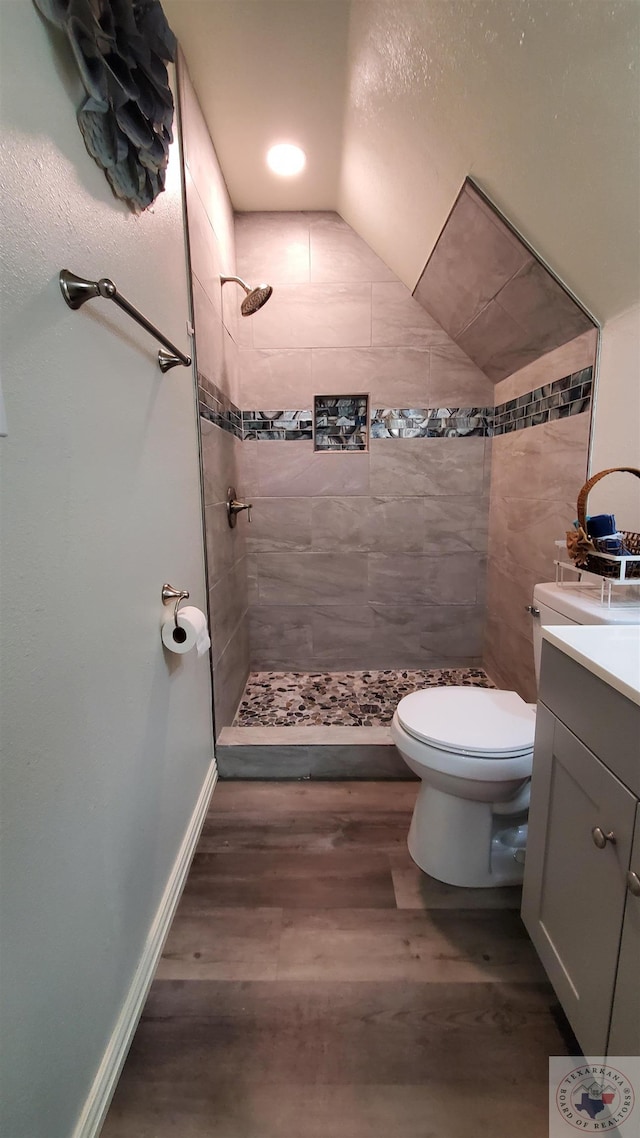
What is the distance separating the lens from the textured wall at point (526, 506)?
1.58m

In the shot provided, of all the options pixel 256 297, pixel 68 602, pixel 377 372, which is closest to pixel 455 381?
pixel 377 372

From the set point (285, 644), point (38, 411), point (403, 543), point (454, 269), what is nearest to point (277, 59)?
point (454, 269)

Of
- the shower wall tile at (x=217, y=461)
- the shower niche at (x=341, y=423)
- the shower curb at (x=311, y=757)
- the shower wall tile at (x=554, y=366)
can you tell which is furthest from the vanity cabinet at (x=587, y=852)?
the shower niche at (x=341, y=423)

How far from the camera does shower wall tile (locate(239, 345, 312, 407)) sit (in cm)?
224

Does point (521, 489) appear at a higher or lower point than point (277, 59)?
lower

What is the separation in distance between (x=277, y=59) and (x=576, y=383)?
1.44 m

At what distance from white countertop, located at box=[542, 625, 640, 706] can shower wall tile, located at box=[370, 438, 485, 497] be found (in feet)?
4.90

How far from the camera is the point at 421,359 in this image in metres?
2.24

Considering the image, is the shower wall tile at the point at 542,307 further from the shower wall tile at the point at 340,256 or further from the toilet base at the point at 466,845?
the toilet base at the point at 466,845

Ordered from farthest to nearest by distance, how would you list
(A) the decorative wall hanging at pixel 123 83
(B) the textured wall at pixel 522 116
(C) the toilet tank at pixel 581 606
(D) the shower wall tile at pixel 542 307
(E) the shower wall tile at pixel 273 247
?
(E) the shower wall tile at pixel 273 247
(D) the shower wall tile at pixel 542 307
(C) the toilet tank at pixel 581 606
(B) the textured wall at pixel 522 116
(A) the decorative wall hanging at pixel 123 83

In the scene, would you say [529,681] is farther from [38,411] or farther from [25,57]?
[25,57]

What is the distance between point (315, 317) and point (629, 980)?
252cm

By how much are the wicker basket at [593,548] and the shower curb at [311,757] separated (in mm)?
1011

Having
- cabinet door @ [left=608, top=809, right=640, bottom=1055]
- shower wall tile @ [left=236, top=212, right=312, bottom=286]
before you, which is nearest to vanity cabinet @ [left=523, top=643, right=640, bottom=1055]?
cabinet door @ [left=608, top=809, right=640, bottom=1055]
